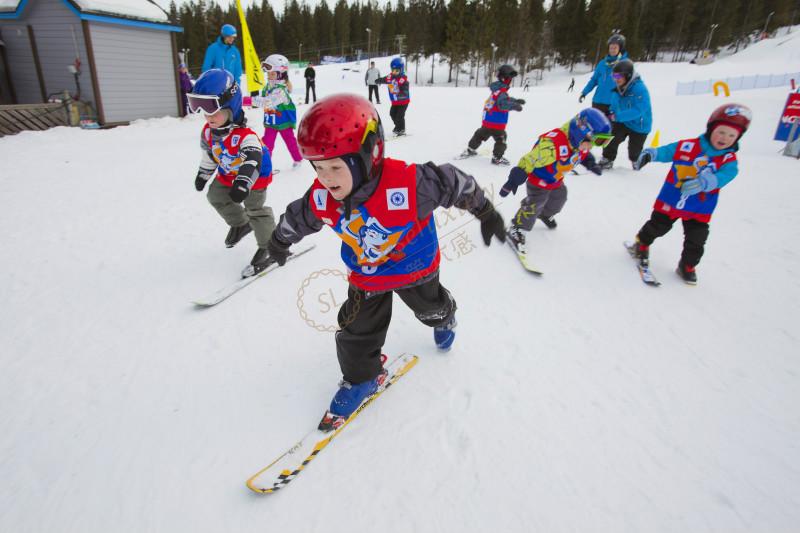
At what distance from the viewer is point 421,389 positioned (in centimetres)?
271

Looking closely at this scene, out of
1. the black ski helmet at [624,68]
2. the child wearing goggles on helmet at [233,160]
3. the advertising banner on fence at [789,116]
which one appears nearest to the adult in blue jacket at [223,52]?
the child wearing goggles on helmet at [233,160]

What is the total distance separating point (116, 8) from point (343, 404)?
1506cm

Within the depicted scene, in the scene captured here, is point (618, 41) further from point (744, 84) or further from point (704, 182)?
point (744, 84)

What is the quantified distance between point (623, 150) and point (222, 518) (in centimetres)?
1019

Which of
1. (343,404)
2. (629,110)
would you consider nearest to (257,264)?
(343,404)

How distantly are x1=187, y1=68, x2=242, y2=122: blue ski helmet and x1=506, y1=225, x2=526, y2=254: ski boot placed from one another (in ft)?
10.9

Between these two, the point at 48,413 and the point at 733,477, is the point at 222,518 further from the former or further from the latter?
the point at 733,477

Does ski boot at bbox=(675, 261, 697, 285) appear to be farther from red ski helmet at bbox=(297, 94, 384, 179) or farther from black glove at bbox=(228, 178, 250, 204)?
black glove at bbox=(228, 178, 250, 204)

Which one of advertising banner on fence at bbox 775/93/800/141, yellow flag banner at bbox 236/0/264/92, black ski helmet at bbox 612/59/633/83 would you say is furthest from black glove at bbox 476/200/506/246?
yellow flag banner at bbox 236/0/264/92

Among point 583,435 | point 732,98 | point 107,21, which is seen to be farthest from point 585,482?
point 732,98

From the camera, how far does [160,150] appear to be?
9.25 metres

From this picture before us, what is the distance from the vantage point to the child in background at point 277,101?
6949 millimetres

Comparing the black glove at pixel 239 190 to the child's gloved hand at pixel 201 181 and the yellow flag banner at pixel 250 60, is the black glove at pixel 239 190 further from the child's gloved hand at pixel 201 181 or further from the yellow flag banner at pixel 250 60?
the yellow flag banner at pixel 250 60

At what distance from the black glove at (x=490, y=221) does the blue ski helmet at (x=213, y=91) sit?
8.98 ft
